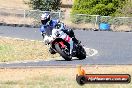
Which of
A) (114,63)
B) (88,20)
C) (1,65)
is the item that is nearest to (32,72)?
(1,65)

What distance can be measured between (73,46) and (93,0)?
43.8 meters

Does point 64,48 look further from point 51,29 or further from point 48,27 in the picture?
point 48,27

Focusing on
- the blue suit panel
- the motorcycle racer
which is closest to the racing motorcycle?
the motorcycle racer

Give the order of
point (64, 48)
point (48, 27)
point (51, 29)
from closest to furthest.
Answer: point (48, 27) < point (51, 29) < point (64, 48)

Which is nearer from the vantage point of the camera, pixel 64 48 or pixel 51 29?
pixel 51 29

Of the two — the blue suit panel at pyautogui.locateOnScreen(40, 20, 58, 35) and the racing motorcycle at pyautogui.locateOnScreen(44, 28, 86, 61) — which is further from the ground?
the blue suit panel at pyautogui.locateOnScreen(40, 20, 58, 35)

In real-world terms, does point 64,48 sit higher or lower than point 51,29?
lower

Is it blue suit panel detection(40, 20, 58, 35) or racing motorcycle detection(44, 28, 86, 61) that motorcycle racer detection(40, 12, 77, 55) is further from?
racing motorcycle detection(44, 28, 86, 61)

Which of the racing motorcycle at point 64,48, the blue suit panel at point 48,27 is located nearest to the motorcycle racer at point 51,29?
the blue suit panel at point 48,27

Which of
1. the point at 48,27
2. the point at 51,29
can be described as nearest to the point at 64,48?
the point at 51,29

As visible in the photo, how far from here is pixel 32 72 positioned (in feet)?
62.6

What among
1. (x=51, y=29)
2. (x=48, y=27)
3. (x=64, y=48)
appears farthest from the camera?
(x=64, y=48)

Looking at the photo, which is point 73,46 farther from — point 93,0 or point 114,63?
point 93,0

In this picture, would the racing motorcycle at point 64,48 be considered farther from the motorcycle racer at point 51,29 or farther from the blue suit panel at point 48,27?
the blue suit panel at point 48,27
